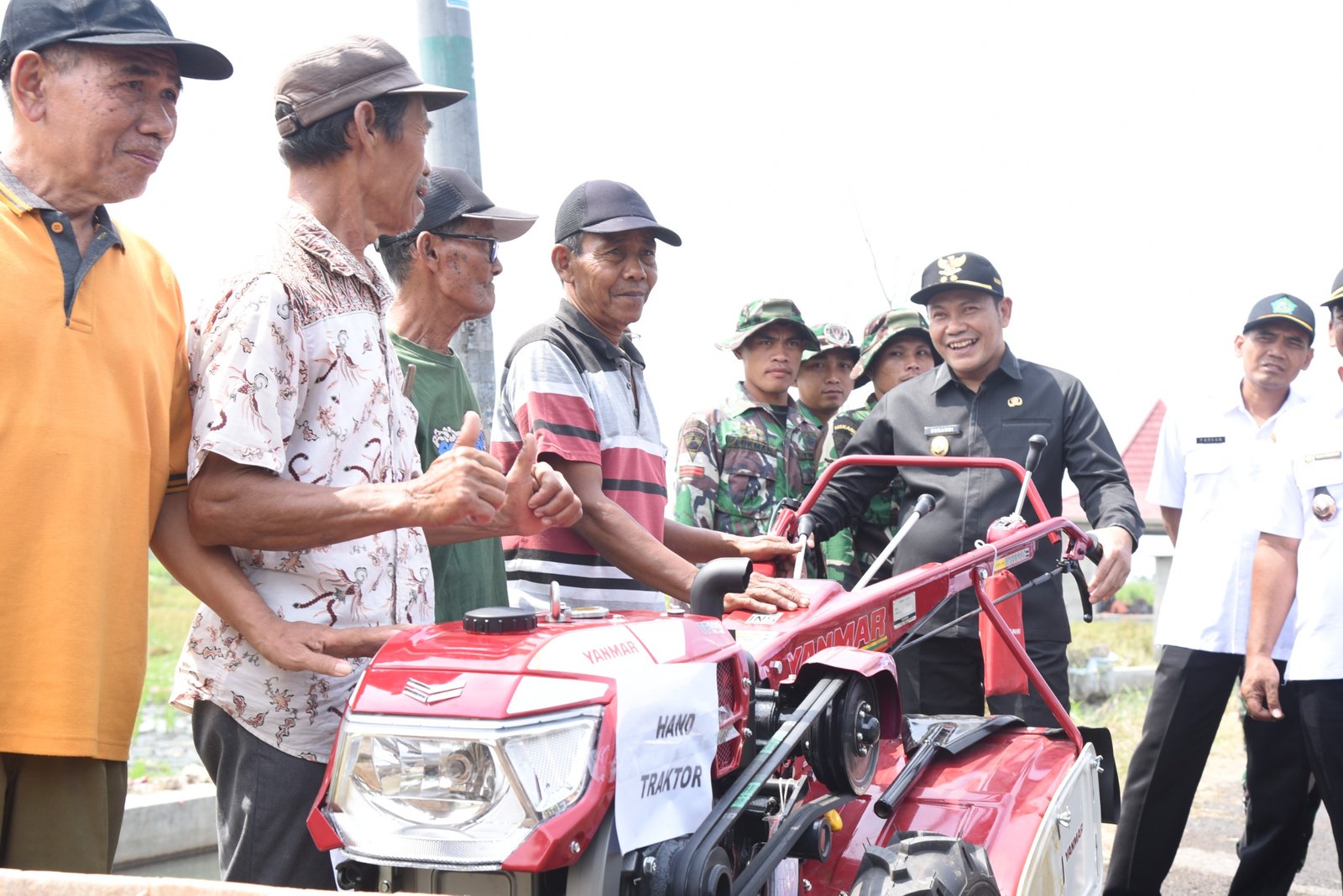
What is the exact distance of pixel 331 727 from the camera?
245cm

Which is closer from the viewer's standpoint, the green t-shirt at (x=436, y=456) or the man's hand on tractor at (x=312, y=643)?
the man's hand on tractor at (x=312, y=643)

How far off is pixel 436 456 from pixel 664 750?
1735mm

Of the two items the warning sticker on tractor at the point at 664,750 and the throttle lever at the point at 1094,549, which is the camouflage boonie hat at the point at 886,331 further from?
the warning sticker on tractor at the point at 664,750

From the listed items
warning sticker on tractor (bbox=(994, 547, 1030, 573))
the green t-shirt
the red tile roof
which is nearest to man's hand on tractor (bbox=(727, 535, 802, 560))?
warning sticker on tractor (bbox=(994, 547, 1030, 573))

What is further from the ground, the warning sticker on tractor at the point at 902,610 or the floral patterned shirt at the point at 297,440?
the floral patterned shirt at the point at 297,440

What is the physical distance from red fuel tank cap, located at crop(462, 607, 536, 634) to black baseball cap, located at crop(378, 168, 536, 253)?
6.47ft

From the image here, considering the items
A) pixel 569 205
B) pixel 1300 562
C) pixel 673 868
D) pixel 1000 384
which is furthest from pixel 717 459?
pixel 673 868

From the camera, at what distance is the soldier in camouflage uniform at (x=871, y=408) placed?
532 cm

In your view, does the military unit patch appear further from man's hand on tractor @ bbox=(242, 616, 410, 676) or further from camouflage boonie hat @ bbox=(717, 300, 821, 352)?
man's hand on tractor @ bbox=(242, 616, 410, 676)

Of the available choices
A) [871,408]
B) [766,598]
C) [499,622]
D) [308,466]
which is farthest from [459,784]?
[871,408]

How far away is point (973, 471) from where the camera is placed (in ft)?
15.4

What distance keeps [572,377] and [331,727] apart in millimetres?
1364

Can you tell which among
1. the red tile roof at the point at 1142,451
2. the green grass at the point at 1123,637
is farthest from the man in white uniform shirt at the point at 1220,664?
the red tile roof at the point at 1142,451

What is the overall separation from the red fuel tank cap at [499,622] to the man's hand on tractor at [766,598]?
32.3 inches
